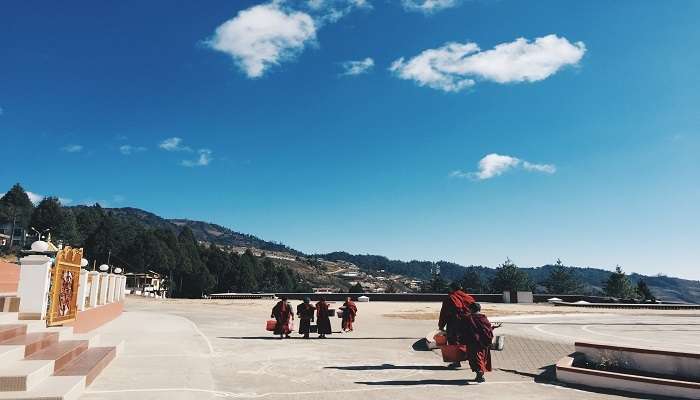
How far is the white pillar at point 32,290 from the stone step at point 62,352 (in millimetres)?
1205

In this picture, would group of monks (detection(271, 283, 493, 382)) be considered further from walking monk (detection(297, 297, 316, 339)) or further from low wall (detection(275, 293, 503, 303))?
low wall (detection(275, 293, 503, 303))

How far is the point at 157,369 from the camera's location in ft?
30.5

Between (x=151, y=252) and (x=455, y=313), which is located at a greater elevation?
(x=151, y=252)

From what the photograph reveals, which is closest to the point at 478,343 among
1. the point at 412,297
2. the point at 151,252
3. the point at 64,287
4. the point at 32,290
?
the point at 32,290

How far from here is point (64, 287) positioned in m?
11.5

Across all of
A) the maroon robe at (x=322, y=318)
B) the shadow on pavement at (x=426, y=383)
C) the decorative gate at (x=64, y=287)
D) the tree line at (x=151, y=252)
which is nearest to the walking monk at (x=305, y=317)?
the maroon robe at (x=322, y=318)

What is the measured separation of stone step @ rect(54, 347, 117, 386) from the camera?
24.9ft

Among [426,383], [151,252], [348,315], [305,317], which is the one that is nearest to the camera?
[426,383]

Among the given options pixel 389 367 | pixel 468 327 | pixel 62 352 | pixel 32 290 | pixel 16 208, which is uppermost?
pixel 16 208

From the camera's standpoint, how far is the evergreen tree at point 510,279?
98188 mm

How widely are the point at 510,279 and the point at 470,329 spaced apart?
9527 centimetres

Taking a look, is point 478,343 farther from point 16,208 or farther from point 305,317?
point 16,208

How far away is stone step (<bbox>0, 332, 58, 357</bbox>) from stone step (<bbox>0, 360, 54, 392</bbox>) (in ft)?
1.80

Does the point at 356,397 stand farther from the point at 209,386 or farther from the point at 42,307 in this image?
the point at 42,307
